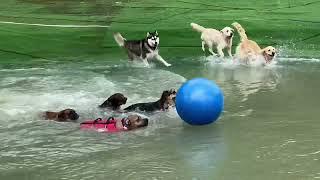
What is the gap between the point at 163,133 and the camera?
23.7 feet

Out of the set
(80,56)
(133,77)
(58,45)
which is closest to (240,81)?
(133,77)

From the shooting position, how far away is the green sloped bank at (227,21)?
1462cm

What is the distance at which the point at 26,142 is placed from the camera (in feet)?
22.8

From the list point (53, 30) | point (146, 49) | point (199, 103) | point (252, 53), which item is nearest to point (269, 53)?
point (252, 53)

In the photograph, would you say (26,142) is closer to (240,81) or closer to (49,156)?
(49,156)

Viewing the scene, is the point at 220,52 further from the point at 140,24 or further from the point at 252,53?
the point at 140,24

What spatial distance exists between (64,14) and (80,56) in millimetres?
4984

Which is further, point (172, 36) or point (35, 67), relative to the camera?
point (172, 36)

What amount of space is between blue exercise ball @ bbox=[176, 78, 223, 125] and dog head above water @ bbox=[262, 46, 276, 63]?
15.1 ft

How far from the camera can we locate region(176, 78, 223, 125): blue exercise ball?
23.9 feet

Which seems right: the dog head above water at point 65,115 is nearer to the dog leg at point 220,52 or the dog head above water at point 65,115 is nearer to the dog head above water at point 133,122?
the dog head above water at point 133,122

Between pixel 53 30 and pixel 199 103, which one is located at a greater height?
pixel 53 30

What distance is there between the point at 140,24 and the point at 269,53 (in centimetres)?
552

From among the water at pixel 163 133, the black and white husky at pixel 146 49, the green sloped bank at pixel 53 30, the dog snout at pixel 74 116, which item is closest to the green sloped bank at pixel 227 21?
the green sloped bank at pixel 53 30
